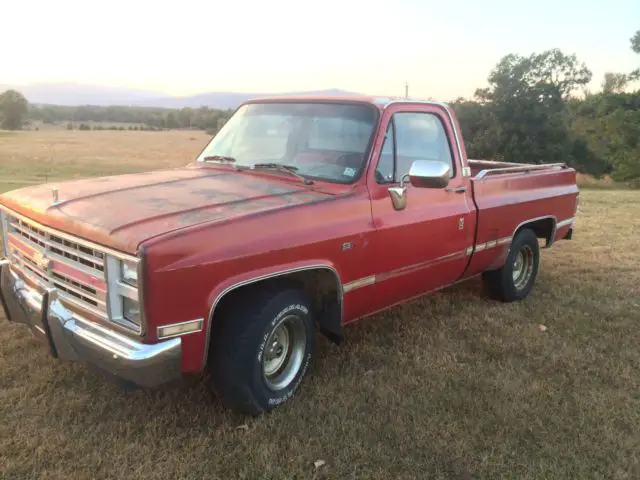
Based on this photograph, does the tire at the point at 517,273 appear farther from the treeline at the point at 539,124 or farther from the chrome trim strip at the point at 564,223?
the treeline at the point at 539,124

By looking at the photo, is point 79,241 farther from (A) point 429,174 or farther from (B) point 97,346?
(A) point 429,174

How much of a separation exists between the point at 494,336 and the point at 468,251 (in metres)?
0.74

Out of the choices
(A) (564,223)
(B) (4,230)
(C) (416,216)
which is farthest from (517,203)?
(B) (4,230)

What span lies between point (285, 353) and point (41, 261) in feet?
5.10

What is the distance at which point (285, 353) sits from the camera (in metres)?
3.74

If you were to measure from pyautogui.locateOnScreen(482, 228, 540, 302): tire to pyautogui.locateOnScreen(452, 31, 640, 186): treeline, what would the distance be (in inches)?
1281

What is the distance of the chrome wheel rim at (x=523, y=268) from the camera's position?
19.8ft

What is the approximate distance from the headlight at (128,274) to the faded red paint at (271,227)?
10cm

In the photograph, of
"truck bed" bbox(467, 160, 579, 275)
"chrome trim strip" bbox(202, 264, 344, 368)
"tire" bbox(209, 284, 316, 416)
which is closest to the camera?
"chrome trim strip" bbox(202, 264, 344, 368)

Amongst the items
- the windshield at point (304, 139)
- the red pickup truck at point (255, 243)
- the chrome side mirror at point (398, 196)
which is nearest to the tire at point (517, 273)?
the red pickup truck at point (255, 243)

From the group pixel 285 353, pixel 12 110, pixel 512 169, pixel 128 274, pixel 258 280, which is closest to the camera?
pixel 128 274

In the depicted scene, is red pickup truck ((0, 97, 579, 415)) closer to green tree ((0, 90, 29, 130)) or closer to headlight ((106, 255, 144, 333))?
headlight ((106, 255, 144, 333))

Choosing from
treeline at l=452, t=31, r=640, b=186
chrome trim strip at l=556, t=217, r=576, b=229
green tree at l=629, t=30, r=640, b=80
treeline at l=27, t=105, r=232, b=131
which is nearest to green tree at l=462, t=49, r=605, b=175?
treeline at l=452, t=31, r=640, b=186

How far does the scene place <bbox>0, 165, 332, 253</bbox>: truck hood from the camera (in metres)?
3.01
